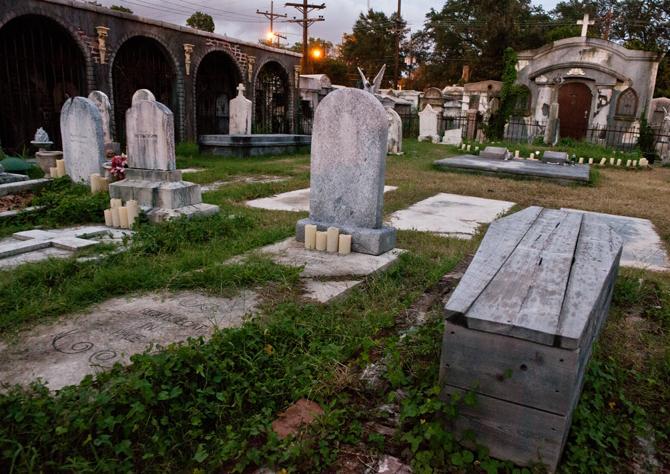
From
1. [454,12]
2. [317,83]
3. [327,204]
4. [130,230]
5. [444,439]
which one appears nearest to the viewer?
[444,439]

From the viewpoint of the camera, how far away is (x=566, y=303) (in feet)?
6.15

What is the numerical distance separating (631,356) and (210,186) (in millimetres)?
7174

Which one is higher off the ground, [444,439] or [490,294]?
[490,294]

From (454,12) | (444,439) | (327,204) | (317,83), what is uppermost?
(454,12)

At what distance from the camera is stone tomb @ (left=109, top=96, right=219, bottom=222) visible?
561cm

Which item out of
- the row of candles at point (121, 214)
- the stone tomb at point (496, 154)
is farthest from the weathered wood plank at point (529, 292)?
the stone tomb at point (496, 154)

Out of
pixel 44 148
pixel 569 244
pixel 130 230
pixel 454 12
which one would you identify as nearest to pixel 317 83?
pixel 44 148

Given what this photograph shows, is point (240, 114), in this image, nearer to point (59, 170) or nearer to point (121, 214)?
point (59, 170)

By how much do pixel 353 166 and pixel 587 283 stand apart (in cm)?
274

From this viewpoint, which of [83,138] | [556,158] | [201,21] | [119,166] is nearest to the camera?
[119,166]

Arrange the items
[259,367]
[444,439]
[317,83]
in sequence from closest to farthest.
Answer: [444,439] < [259,367] < [317,83]

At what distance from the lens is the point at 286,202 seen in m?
7.29

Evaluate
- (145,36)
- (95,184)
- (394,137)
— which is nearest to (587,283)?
(95,184)

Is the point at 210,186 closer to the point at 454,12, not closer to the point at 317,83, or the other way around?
the point at 317,83
